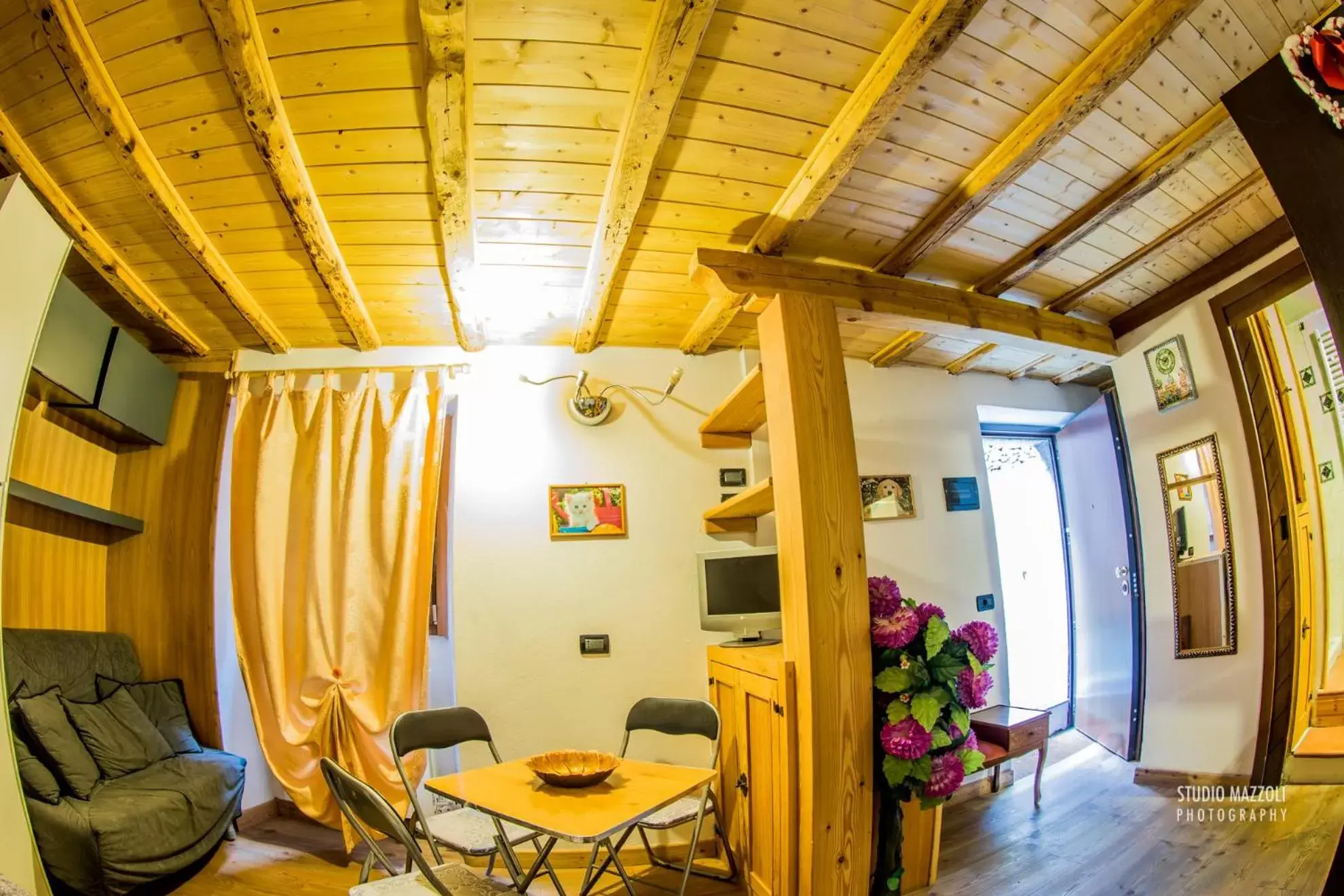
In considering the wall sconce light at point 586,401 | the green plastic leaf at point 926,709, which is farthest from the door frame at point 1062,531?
the wall sconce light at point 586,401

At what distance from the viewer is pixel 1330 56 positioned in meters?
0.81

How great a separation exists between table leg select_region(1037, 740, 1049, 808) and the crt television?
97cm

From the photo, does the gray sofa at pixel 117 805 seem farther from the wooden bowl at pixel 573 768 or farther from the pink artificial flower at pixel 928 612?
the pink artificial flower at pixel 928 612

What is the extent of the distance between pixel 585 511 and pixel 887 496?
146 centimetres

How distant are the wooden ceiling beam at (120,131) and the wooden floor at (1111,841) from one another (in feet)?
9.22

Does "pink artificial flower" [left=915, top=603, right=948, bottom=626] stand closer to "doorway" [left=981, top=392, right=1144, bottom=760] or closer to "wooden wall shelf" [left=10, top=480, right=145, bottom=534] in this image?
"doorway" [left=981, top=392, right=1144, bottom=760]

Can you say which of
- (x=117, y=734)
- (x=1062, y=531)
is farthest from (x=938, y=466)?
(x=117, y=734)

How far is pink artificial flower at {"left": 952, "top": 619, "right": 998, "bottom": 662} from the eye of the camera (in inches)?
55.4

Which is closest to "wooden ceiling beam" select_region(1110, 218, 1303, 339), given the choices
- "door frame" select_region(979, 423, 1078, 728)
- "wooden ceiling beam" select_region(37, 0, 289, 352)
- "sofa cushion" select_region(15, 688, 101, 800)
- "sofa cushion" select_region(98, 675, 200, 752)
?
"door frame" select_region(979, 423, 1078, 728)

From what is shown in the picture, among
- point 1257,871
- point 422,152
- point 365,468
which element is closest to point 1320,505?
point 1257,871

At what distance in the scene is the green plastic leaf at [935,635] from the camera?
1464 millimetres

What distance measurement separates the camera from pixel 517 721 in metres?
2.43

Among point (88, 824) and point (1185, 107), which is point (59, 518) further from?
point (1185, 107)

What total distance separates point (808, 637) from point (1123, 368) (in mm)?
1007
